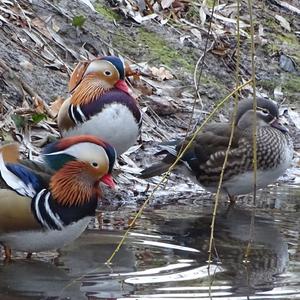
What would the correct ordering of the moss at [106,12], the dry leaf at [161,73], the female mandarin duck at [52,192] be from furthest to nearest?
the moss at [106,12]
the dry leaf at [161,73]
the female mandarin duck at [52,192]

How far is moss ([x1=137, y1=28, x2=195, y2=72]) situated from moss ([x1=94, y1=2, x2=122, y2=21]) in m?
0.28

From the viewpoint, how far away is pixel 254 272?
5559 mm

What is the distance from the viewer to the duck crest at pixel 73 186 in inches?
222

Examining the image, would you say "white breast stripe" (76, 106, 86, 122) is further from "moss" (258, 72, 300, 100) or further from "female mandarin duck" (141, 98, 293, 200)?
"moss" (258, 72, 300, 100)

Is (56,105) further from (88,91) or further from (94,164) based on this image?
(94,164)

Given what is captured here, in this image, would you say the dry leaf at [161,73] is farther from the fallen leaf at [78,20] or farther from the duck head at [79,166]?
the duck head at [79,166]

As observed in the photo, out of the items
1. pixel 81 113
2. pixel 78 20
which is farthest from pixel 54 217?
pixel 78 20

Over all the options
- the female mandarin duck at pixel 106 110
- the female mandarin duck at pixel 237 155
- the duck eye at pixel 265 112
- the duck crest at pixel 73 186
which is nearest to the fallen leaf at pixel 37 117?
the female mandarin duck at pixel 106 110

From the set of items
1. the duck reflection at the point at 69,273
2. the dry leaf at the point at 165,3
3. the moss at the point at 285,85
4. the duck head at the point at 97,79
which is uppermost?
the dry leaf at the point at 165,3

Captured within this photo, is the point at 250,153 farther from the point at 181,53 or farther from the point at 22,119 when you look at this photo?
the point at 181,53

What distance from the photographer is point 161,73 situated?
32.4 ft

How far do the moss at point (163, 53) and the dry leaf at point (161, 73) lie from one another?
0.57 ft

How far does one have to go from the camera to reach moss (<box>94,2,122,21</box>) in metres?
10.3

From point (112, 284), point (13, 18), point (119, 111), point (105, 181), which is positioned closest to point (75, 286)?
point (112, 284)
